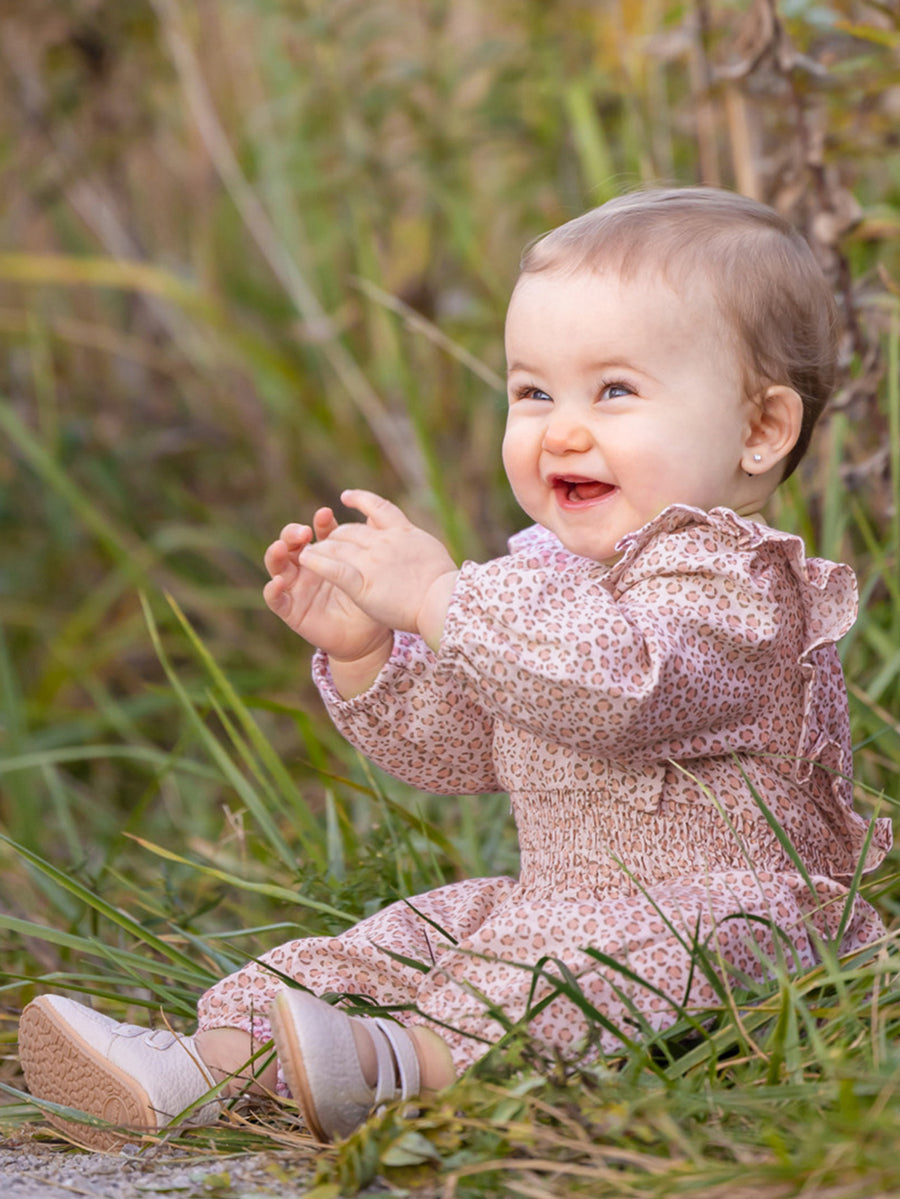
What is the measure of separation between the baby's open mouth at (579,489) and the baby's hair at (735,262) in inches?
7.5

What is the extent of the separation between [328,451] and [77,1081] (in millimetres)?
2300

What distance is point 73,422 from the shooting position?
3996 mm

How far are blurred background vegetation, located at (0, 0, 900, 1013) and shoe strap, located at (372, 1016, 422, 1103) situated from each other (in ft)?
1.05

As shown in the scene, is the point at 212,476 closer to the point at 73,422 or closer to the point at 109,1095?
the point at 73,422

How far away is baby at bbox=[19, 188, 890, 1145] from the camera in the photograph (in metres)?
1.48

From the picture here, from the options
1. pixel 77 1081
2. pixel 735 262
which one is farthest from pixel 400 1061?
pixel 735 262

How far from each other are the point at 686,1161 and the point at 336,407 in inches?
109

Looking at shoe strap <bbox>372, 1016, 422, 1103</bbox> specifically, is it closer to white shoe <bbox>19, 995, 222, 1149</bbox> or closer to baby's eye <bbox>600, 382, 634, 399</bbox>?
white shoe <bbox>19, 995, 222, 1149</bbox>

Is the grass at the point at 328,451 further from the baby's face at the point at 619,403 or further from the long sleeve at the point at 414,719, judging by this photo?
the baby's face at the point at 619,403

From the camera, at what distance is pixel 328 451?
3689mm

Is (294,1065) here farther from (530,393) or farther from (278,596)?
(530,393)

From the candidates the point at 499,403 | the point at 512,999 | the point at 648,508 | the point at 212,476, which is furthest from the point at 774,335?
the point at 212,476

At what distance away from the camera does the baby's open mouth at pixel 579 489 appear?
1632 millimetres

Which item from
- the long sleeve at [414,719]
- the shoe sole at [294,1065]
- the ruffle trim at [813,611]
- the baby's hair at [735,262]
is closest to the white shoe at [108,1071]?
the shoe sole at [294,1065]
